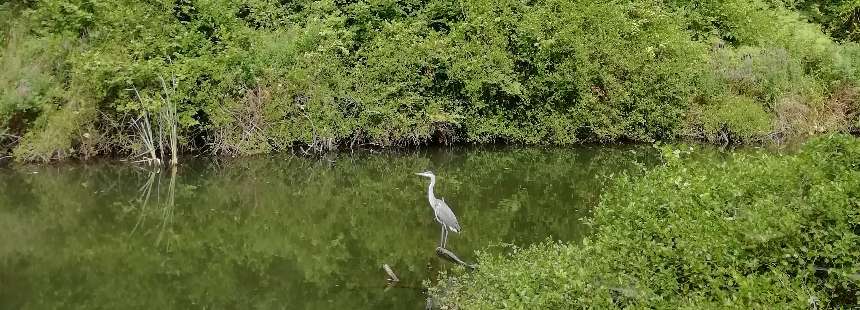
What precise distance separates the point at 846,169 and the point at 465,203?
7.75 metres

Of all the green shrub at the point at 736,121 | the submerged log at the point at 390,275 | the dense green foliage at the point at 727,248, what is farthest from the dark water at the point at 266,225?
the green shrub at the point at 736,121

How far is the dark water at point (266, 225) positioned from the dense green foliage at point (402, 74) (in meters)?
1.16

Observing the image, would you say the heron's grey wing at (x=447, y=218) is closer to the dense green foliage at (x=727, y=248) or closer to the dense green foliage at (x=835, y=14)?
the dense green foliage at (x=727, y=248)

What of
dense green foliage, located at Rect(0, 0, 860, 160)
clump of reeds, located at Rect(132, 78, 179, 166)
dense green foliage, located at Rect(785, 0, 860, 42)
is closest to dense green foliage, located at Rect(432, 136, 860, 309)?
clump of reeds, located at Rect(132, 78, 179, 166)

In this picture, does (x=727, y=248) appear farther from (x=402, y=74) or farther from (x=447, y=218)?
(x=402, y=74)

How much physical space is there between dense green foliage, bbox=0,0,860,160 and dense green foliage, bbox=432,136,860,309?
11.9m

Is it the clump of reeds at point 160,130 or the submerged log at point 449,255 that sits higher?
the submerged log at point 449,255

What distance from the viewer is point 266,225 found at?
12.1 metres

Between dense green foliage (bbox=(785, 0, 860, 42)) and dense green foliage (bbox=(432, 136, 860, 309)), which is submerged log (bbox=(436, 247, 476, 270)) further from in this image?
dense green foliage (bbox=(785, 0, 860, 42))

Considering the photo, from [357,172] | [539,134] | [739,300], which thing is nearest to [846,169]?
[739,300]

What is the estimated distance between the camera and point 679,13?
69.2ft

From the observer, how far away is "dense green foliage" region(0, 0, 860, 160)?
1714cm

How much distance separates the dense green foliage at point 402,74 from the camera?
1714 cm

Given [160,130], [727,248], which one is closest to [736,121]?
[160,130]
